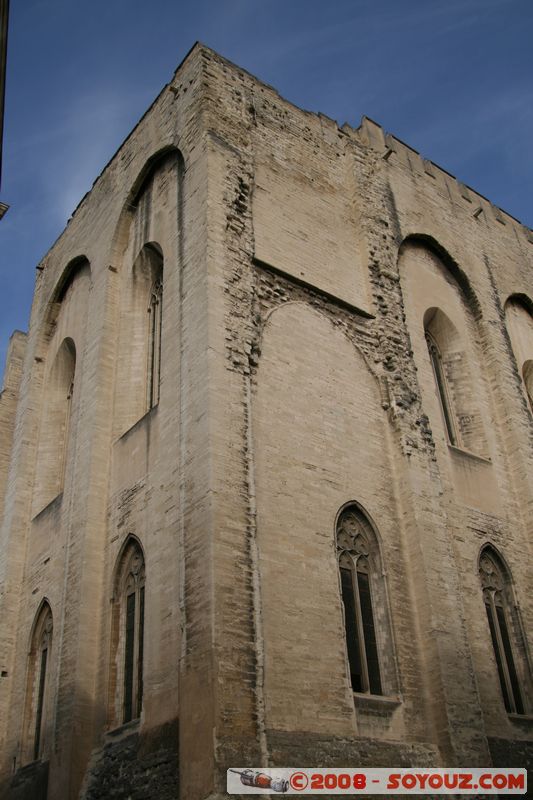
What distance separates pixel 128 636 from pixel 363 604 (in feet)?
9.37

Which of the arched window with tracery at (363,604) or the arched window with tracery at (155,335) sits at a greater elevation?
the arched window with tracery at (155,335)

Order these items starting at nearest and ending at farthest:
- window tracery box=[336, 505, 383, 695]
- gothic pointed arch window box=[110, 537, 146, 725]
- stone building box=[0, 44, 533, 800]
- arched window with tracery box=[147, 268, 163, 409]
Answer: stone building box=[0, 44, 533, 800] → window tracery box=[336, 505, 383, 695] → gothic pointed arch window box=[110, 537, 146, 725] → arched window with tracery box=[147, 268, 163, 409]

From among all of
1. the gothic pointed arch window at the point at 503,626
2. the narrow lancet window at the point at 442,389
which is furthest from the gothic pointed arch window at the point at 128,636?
the narrow lancet window at the point at 442,389

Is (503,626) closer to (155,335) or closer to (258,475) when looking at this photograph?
(258,475)

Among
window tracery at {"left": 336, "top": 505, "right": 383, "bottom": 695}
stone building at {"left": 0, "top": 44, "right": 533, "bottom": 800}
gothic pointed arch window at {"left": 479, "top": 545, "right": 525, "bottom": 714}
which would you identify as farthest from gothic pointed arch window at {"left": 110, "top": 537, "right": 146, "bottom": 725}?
gothic pointed arch window at {"left": 479, "top": 545, "right": 525, "bottom": 714}

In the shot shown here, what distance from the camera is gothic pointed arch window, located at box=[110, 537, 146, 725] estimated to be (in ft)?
31.7

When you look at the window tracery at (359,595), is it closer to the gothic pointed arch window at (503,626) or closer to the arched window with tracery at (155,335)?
the gothic pointed arch window at (503,626)

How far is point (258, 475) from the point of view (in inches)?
379

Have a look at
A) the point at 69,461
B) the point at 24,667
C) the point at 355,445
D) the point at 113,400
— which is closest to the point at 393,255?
the point at 355,445

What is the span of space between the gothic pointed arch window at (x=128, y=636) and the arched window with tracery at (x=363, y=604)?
95.1 inches

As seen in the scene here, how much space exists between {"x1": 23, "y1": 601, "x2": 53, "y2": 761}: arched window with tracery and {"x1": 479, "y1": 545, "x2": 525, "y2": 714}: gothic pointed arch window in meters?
5.93

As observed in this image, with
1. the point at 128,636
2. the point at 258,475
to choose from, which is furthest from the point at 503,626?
the point at 128,636

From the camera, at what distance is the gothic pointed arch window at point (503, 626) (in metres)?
10.9

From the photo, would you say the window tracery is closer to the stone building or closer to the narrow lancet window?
the stone building
